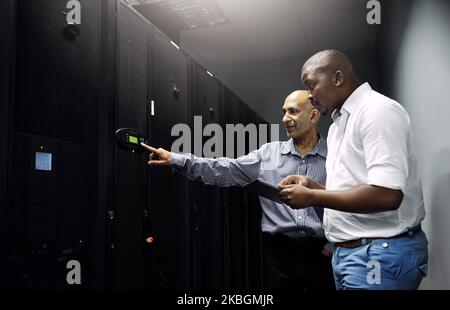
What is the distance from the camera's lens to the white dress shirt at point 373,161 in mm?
962

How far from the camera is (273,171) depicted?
1918mm

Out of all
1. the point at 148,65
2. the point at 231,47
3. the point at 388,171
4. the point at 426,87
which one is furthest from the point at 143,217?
the point at 231,47

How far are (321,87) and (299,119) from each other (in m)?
0.75

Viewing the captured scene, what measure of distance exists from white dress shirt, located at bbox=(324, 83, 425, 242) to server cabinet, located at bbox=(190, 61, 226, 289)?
94 cm

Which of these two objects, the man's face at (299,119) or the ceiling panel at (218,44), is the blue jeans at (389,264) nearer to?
the man's face at (299,119)

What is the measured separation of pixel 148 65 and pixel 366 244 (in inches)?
42.0

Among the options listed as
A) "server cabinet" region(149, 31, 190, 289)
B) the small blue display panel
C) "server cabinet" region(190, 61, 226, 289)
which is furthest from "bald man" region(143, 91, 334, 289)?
the small blue display panel

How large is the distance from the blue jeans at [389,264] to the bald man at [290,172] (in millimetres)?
651

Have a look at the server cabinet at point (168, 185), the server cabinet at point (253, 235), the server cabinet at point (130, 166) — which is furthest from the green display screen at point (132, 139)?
the server cabinet at point (253, 235)

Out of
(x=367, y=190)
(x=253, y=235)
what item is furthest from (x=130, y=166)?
(x=253, y=235)

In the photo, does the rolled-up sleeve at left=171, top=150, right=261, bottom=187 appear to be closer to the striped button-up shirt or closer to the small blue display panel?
the striped button-up shirt

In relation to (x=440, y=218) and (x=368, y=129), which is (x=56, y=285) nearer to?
(x=368, y=129)

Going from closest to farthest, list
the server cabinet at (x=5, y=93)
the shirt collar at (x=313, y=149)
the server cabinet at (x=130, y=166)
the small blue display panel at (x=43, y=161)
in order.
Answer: the server cabinet at (x=5, y=93), the small blue display panel at (x=43, y=161), the server cabinet at (x=130, y=166), the shirt collar at (x=313, y=149)

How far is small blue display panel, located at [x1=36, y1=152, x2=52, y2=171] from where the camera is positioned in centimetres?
101
